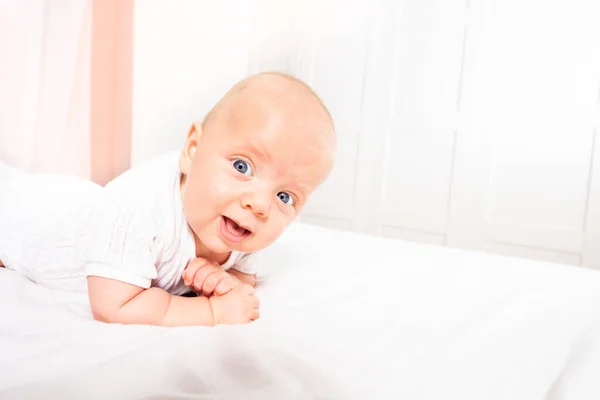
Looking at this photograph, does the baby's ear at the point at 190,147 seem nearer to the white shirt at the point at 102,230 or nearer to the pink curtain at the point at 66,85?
the white shirt at the point at 102,230

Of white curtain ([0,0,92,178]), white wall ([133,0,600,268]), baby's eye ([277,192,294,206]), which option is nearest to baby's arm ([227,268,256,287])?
baby's eye ([277,192,294,206])

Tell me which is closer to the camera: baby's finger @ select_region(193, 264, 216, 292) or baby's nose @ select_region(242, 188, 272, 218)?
baby's nose @ select_region(242, 188, 272, 218)

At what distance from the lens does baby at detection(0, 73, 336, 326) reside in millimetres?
687

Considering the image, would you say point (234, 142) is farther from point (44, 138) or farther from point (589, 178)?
point (589, 178)

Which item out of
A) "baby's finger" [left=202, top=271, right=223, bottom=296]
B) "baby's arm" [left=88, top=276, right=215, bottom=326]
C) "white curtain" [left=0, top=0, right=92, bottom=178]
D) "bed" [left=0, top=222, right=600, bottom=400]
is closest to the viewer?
"bed" [left=0, top=222, right=600, bottom=400]

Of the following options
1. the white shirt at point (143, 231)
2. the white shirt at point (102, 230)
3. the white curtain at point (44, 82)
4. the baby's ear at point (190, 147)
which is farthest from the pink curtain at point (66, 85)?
the baby's ear at point (190, 147)

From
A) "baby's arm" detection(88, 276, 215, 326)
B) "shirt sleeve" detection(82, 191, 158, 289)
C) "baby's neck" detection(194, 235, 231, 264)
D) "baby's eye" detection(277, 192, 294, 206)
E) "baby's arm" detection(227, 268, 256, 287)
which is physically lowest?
"baby's arm" detection(227, 268, 256, 287)

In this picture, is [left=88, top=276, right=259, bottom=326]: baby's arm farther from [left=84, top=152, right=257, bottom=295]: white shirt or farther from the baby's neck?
the baby's neck

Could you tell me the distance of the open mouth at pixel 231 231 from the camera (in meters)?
0.73

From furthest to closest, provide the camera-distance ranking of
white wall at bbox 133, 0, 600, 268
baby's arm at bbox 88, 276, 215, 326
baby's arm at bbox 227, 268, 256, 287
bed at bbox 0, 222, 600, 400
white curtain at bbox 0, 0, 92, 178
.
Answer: white wall at bbox 133, 0, 600, 268
white curtain at bbox 0, 0, 92, 178
baby's arm at bbox 227, 268, 256, 287
baby's arm at bbox 88, 276, 215, 326
bed at bbox 0, 222, 600, 400

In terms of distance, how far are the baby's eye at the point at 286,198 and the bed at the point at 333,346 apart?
0.17m

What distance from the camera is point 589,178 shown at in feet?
7.69

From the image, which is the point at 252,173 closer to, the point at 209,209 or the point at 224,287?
the point at 209,209

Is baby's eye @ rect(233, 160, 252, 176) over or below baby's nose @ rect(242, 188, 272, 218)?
over
